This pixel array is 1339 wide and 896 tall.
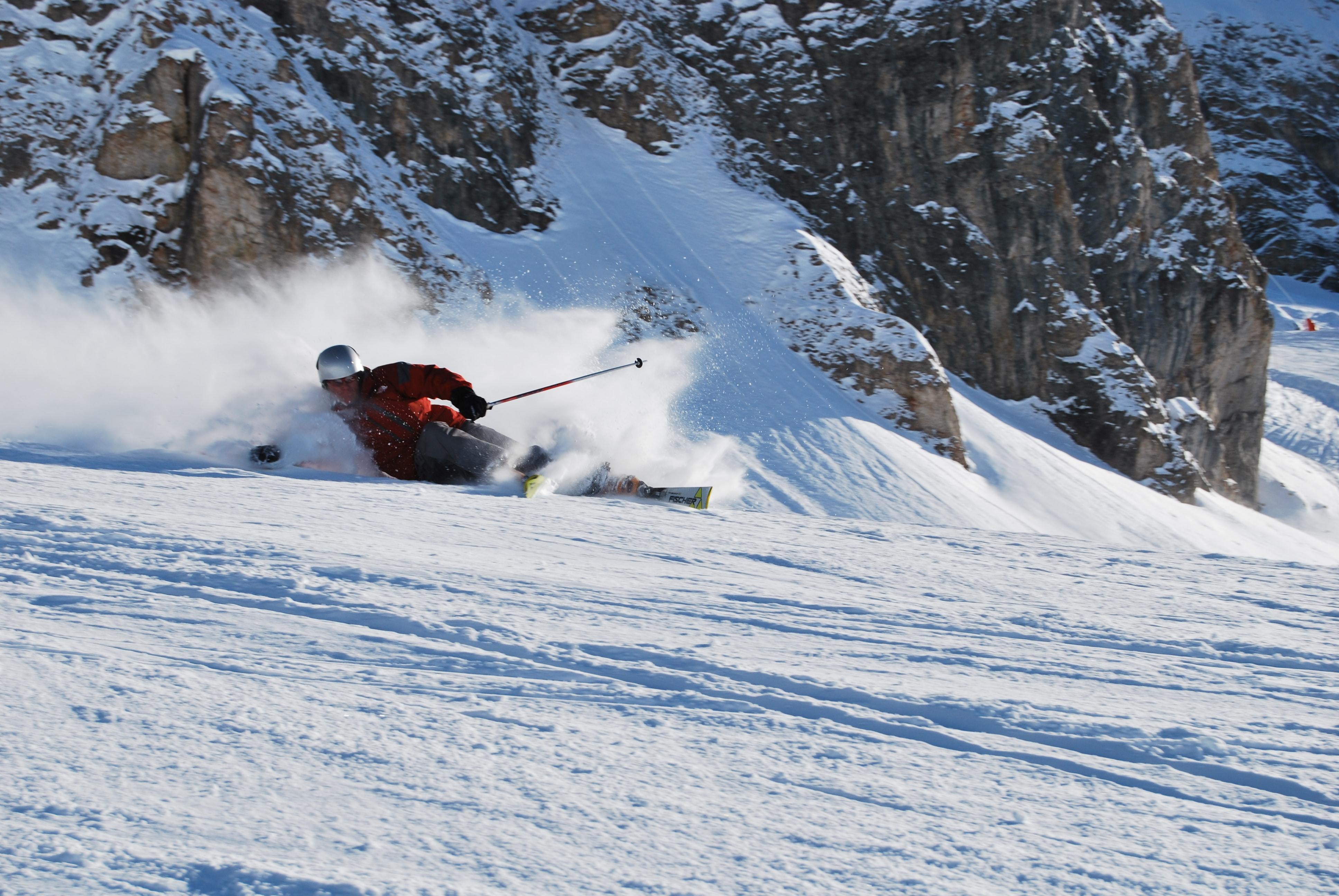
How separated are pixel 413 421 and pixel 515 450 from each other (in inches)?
34.3

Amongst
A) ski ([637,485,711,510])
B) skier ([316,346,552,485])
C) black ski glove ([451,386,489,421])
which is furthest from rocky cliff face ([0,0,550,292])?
ski ([637,485,711,510])

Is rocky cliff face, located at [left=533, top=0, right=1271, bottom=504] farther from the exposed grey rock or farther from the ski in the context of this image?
the ski

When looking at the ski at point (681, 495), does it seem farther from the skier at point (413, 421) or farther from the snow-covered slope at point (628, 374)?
the skier at point (413, 421)

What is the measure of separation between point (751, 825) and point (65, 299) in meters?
11.8

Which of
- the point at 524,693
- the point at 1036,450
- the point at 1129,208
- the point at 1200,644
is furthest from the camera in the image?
the point at 1129,208

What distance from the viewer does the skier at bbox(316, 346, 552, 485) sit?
7.58m

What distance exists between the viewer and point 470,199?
1566 cm

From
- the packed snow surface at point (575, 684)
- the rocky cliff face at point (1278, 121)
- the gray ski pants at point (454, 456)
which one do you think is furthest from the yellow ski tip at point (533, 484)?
the rocky cliff face at point (1278, 121)

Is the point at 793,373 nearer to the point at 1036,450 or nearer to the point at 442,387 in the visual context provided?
the point at 1036,450

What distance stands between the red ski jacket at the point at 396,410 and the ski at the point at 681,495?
1727 mm

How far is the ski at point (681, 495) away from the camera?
7891mm

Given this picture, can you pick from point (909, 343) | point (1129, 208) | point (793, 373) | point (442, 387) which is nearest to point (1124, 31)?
point (1129, 208)

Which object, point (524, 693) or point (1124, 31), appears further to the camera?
point (1124, 31)

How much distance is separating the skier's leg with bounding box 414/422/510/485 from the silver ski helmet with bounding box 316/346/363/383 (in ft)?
2.54
